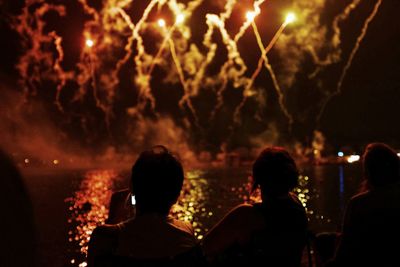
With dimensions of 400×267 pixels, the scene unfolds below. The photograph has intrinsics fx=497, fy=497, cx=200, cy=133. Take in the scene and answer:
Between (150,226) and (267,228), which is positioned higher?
(150,226)

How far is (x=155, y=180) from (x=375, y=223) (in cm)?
180

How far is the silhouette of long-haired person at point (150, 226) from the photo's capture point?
238cm

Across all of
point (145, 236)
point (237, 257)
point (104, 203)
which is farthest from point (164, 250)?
point (104, 203)

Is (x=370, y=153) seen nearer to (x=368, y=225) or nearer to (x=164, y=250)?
(x=368, y=225)

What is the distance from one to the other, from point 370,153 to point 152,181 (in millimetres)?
1964

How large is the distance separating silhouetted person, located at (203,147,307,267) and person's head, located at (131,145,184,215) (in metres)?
0.53

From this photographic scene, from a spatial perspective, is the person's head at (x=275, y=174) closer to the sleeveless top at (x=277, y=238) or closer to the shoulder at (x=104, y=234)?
the sleeveless top at (x=277, y=238)

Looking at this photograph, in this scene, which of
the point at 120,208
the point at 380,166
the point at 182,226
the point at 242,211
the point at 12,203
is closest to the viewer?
the point at 182,226

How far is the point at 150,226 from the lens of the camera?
2447 mm

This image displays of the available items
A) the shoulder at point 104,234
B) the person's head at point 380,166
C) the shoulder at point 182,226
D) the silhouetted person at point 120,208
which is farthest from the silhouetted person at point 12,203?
the person's head at point 380,166

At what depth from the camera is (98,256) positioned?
2369 mm

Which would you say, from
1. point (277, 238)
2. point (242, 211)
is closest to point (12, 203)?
point (242, 211)

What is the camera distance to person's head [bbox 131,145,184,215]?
8.14 ft

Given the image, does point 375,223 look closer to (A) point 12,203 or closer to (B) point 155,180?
(B) point 155,180
